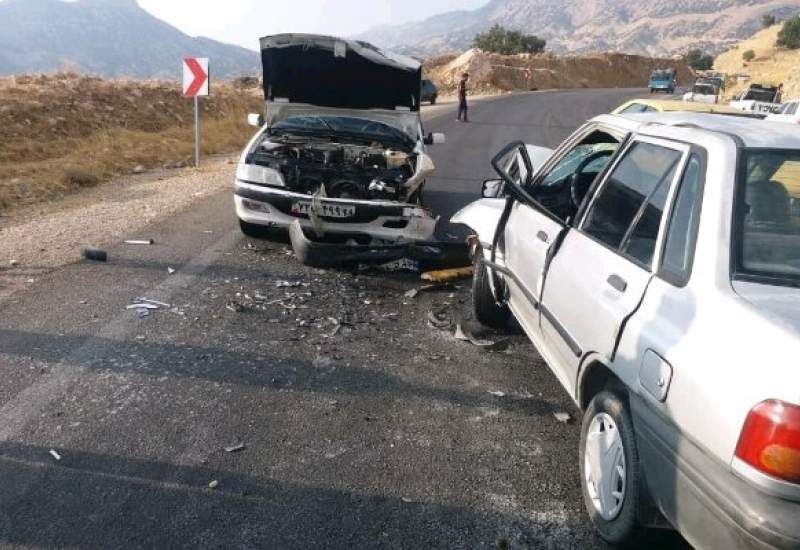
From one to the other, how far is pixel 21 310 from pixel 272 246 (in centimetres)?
267

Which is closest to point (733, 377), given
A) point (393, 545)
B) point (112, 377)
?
point (393, 545)

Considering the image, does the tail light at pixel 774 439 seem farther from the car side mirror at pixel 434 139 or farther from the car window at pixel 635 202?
the car side mirror at pixel 434 139

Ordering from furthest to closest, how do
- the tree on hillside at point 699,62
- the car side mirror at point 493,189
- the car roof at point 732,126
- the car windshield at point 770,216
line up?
the tree on hillside at point 699,62 < the car side mirror at point 493,189 < the car roof at point 732,126 < the car windshield at point 770,216

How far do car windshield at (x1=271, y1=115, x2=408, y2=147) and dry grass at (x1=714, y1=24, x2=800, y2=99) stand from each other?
35506mm

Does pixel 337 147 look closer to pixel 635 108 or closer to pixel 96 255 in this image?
pixel 96 255

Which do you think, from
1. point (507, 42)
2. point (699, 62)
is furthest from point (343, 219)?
point (699, 62)

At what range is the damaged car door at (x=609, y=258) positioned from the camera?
2848 mm

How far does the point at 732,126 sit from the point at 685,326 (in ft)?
4.35

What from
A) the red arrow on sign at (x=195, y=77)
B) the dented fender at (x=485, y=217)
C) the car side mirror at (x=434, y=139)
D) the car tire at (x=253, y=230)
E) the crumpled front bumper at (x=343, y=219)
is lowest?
the car tire at (x=253, y=230)

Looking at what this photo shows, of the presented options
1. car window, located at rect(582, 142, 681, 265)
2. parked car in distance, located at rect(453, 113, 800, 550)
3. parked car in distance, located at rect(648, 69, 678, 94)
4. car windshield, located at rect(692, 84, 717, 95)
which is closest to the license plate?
parked car in distance, located at rect(453, 113, 800, 550)

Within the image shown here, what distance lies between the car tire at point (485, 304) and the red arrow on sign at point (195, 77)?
8.83 m

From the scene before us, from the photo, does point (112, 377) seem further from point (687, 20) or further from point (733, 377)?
point (687, 20)

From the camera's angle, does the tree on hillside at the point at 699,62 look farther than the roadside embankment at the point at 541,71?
Yes

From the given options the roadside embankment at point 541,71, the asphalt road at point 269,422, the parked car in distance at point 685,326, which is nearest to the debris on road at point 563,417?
the asphalt road at point 269,422
